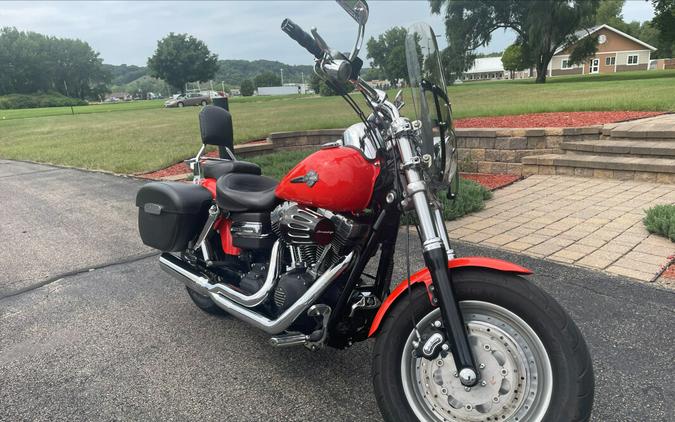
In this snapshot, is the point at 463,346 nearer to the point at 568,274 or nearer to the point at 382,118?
the point at 382,118

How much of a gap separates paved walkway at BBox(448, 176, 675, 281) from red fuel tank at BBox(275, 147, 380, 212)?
103 inches

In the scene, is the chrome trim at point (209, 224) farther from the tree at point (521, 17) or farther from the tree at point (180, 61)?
the tree at point (180, 61)

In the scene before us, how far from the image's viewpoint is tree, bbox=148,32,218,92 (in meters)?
67.5

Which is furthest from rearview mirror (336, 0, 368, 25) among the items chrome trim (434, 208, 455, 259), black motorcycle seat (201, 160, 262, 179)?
black motorcycle seat (201, 160, 262, 179)

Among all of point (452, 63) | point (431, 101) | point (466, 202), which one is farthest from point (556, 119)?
point (431, 101)

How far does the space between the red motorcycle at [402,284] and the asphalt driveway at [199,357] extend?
1.11 ft

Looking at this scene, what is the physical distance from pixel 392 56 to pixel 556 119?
8142mm

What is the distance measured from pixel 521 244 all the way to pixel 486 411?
2.85 metres

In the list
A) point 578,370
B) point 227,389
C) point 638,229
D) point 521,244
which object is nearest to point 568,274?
point 521,244

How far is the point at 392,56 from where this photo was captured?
2.28m

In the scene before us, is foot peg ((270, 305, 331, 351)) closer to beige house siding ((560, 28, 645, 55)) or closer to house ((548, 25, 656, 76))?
house ((548, 25, 656, 76))

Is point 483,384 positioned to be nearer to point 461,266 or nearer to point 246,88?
point 461,266

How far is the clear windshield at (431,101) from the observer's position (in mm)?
2047

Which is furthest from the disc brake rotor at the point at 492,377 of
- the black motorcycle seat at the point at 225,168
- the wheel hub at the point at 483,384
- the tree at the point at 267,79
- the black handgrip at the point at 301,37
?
the tree at the point at 267,79
